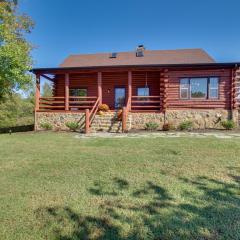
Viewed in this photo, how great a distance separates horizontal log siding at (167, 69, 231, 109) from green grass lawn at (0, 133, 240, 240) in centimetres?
824

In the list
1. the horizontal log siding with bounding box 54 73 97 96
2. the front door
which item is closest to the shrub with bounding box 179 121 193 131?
the front door

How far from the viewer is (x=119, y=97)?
19.8m

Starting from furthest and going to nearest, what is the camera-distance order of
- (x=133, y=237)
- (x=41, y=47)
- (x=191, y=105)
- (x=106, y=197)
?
(x=41, y=47) → (x=191, y=105) → (x=106, y=197) → (x=133, y=237)

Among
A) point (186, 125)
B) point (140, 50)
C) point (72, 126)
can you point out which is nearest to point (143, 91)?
point (140, 50)

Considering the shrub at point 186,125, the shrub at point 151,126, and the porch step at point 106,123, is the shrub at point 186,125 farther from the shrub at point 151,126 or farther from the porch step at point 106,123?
the porch step at point 106,123

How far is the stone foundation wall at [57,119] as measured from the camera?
16047 mm

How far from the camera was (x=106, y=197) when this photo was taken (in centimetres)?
482

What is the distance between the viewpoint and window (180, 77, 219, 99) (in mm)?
16406

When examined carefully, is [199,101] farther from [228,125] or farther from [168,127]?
[168,127]

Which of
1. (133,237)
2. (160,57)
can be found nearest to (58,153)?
(133,237)

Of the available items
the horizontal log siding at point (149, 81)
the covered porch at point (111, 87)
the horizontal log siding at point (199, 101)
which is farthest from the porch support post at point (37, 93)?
the horizontal log siding at point (199, 101)

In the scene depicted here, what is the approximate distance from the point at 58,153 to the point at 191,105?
410 inches

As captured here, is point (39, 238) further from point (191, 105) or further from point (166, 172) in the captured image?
point (191, 105)

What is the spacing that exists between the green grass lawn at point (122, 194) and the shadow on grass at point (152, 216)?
1 cm
